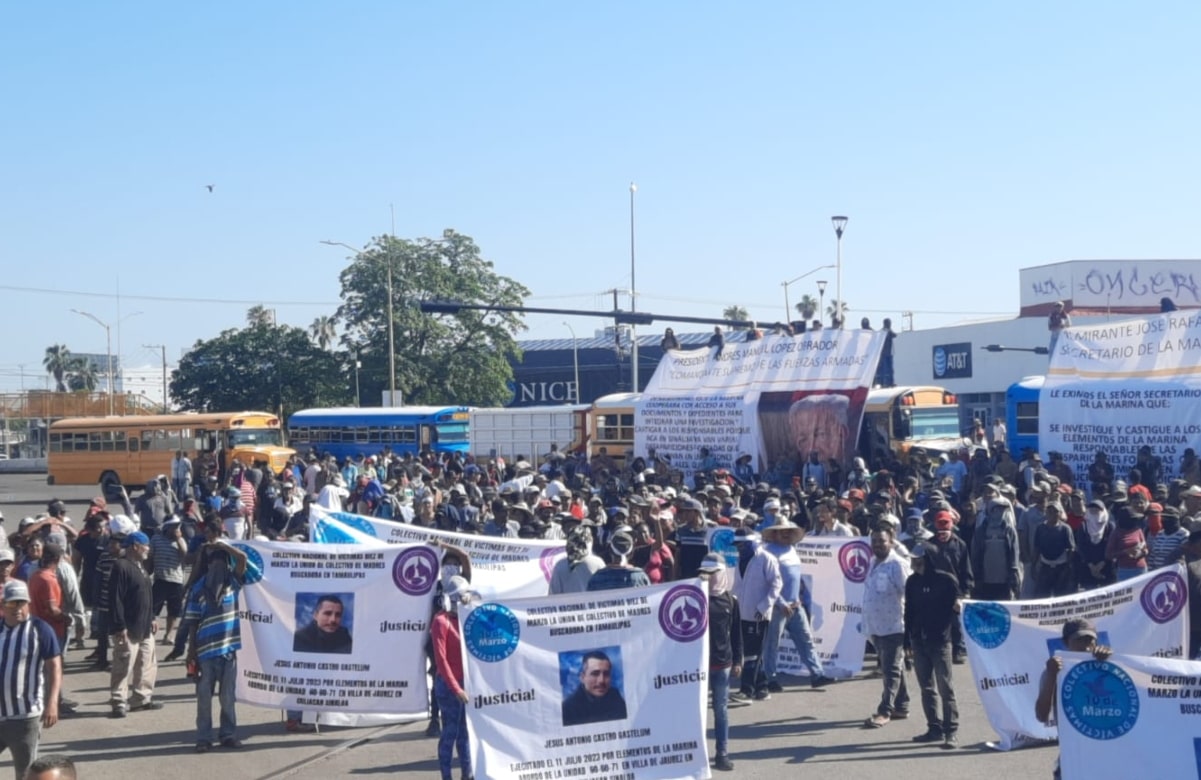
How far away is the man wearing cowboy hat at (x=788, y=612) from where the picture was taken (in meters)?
11.5

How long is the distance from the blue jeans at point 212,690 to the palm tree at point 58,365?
354 feet

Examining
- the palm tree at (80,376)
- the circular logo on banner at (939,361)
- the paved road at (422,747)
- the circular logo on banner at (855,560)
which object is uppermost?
the palm tree at (80,376)

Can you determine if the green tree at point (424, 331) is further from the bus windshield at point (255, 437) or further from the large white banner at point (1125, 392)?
the large white banner at point (1125, 392)

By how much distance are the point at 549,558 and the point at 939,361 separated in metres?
52.0

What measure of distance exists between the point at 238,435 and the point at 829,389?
23967mm

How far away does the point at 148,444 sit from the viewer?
136 feet

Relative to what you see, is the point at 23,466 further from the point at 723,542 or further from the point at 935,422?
the point at 723,542

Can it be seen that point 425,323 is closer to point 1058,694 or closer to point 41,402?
point 41,402

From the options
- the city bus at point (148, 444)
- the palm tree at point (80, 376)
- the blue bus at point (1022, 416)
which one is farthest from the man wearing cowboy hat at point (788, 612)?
the palm tree at point (80, 376)

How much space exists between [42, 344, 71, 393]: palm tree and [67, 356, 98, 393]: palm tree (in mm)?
483

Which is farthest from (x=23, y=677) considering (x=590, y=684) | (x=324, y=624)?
(x=590, y=684)

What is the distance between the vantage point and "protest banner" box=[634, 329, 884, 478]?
73.6 ft

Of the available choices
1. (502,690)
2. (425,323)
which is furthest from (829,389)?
(425,323)

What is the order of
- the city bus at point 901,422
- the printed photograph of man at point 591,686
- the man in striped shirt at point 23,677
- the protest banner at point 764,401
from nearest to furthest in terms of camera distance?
the man in striped shirt at point 23,677, the printed photograph of man at point 591,686, the protest banner at point 764,401, the city bus at point 901,422
